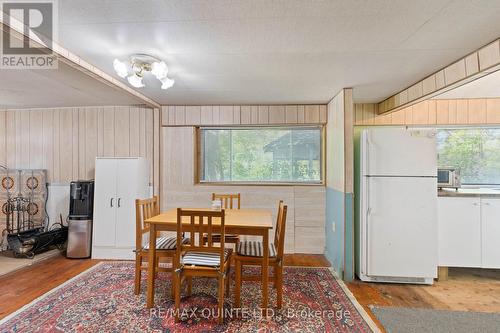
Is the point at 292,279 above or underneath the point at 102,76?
underneath

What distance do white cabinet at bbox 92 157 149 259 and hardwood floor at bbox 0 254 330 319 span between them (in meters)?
0.28

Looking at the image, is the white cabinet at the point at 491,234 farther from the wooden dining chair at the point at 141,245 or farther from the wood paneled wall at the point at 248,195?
the wooden dining chair at the point at 141,245

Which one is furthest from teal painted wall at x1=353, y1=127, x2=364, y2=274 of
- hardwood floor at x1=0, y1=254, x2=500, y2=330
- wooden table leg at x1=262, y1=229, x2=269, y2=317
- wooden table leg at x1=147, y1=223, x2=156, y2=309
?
wooden table leg at x1=147, y1=223, x2=156, y2=309

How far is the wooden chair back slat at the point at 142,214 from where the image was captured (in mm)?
2553

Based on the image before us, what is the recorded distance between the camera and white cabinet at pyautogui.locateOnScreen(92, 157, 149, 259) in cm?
360

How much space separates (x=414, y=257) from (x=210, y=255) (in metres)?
2.30

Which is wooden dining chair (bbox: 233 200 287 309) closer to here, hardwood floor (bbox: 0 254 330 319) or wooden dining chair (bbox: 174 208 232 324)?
wooden dining chair (bbox: 174 208 232 324)

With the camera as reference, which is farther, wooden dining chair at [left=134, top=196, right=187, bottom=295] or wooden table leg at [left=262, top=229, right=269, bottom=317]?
wooden dining chair at [left=134, top=196, right=187, bottom=295]

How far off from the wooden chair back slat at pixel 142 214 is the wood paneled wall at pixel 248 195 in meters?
1.05

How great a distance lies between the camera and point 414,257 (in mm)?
2861

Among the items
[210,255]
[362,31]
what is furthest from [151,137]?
[362,31]

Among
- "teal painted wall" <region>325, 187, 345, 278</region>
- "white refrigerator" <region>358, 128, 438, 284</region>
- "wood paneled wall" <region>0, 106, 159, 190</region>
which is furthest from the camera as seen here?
"wood paneled wall" <region>0, 106, 159, 190</region>

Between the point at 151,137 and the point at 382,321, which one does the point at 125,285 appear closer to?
the point at 151,137

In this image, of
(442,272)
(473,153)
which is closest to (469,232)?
(442,272)
